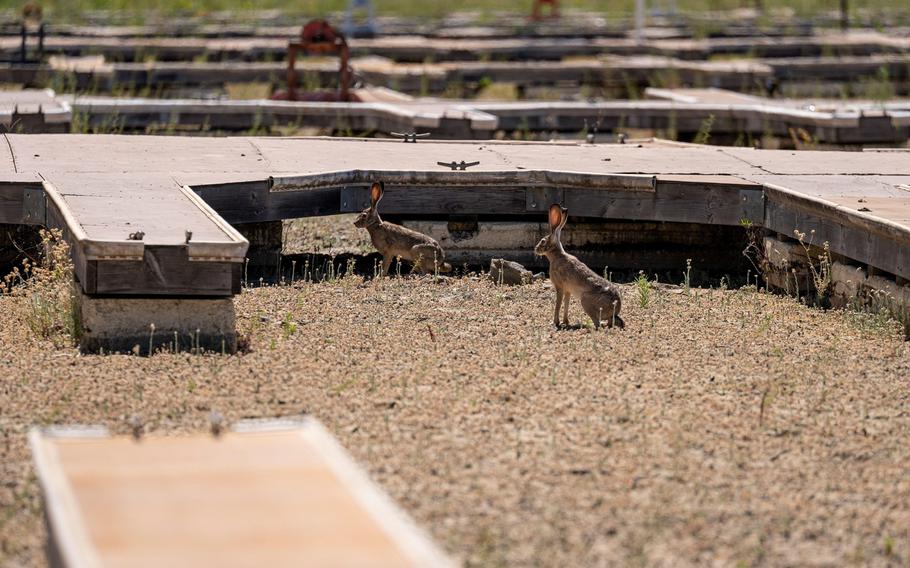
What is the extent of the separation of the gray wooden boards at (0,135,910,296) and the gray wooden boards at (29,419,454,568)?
293 cm

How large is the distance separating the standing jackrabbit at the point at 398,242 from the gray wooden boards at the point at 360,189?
0.48m

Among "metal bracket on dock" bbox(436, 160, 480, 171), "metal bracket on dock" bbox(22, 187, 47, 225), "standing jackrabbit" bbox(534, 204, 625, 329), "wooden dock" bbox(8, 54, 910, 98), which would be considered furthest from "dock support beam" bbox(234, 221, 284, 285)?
"wooden dock" bbox(8, 54, 910, 98)

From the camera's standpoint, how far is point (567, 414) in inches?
273

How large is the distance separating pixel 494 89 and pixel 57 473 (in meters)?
21.0

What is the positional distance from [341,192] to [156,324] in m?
3.32

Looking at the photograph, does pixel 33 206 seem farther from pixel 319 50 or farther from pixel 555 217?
pixel 319 50

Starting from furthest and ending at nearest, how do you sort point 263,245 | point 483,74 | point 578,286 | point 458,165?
point 483,74
point 458,165
point 263,245
point 578,286

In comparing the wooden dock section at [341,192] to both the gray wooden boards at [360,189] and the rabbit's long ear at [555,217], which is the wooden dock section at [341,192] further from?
the rabbit's long ear at [555,217]

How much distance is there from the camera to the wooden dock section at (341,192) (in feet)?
26.1

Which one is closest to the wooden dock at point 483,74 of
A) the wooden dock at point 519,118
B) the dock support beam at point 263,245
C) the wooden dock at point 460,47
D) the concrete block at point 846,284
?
the wooden dock at point 460,47

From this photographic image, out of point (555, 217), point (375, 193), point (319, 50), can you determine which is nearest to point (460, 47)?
point (319, 50)

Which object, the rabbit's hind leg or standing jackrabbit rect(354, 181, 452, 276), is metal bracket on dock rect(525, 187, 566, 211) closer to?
standing jackrabbit rect(354, 181, 452, 276)

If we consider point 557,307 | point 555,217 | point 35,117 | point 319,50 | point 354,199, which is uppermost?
point 319,50

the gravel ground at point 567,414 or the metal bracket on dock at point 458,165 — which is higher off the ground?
the metal bracket on dock at point 458,165
